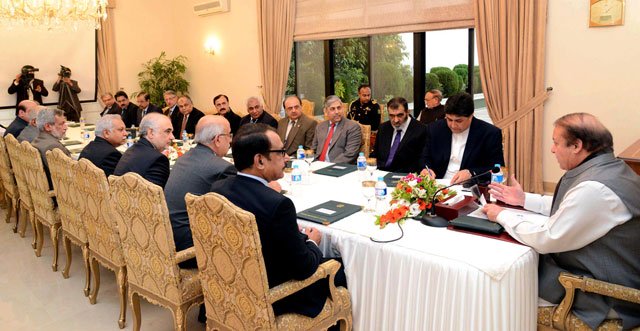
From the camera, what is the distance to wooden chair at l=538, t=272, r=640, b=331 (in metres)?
2.15

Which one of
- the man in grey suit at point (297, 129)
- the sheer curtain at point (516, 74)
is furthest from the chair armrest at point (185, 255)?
the sheer curtain at point (516, 74)

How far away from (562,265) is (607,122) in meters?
3.82

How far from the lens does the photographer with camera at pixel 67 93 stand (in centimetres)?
1026

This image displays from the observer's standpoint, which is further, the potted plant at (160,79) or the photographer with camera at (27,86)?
the potted plant at (160,79)

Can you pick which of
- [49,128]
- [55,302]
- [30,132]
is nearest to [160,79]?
[30,132]

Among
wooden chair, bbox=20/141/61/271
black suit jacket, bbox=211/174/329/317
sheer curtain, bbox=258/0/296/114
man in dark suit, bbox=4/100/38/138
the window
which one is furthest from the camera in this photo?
sheer curtain, bbox=258/0/296/114

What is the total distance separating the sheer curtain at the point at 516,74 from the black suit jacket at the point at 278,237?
14.7 ft

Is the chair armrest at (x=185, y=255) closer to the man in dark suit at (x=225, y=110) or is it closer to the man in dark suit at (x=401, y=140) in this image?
the man in dark suit at (x=401, y=140)

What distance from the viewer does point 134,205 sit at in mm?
2854

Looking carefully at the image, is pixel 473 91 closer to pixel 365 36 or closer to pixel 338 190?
pixel 365 36

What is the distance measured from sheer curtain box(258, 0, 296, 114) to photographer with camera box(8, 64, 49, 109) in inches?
173

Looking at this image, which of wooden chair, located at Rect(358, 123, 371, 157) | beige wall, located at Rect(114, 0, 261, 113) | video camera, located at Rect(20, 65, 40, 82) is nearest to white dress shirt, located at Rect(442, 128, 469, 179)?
wooden chair, located at Rect(358, 123, 371, 157)

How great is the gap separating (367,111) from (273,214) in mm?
5488

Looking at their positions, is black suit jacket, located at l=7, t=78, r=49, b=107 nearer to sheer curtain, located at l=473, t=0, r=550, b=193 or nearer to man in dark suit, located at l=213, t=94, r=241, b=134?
man in dark suit, located at l=213, t=94, r=241, b=134
